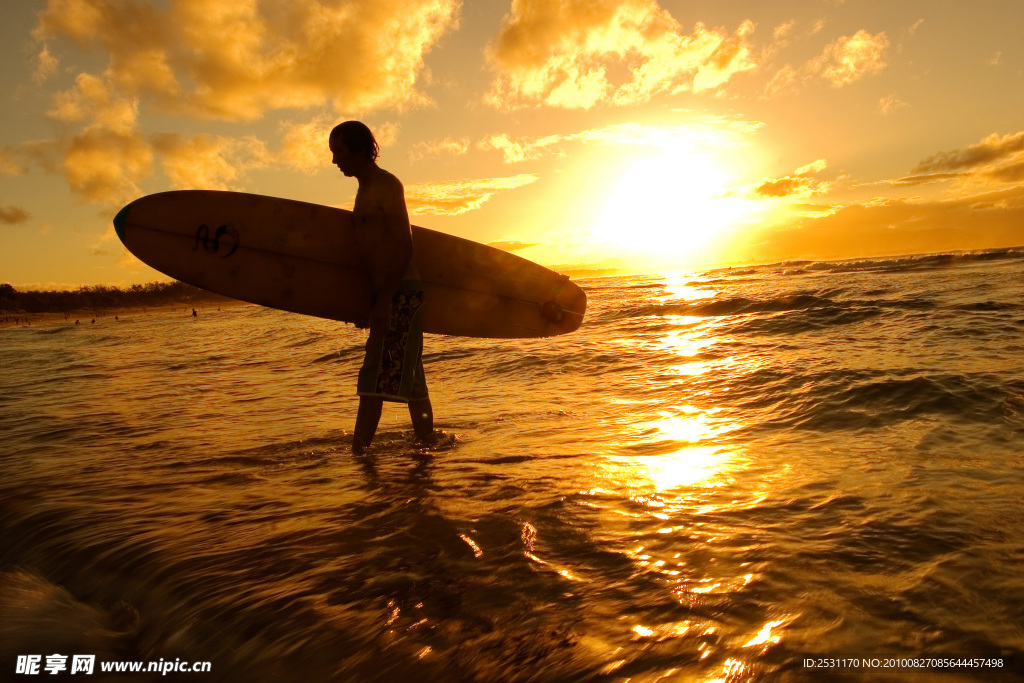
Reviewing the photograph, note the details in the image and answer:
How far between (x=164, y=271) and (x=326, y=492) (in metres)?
2.66

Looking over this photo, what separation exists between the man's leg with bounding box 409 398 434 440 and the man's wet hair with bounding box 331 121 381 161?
1.48m

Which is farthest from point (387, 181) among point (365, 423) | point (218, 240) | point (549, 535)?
point (549, 535)

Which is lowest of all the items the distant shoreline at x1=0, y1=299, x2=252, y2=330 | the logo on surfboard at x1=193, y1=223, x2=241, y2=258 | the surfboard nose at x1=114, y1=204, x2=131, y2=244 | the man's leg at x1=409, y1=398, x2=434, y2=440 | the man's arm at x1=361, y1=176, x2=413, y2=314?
the man's leg at x1=409, y1=398, x2=434, y2=440

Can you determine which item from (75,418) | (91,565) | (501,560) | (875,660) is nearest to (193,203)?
(75,418)

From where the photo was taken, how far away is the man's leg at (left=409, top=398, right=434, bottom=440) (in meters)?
3.87

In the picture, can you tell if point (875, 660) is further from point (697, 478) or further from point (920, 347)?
point (920, 347)

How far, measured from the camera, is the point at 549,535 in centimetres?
231

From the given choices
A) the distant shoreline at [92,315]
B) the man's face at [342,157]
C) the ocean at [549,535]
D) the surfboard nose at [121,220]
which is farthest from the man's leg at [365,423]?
the distant shoreline at [92,315]

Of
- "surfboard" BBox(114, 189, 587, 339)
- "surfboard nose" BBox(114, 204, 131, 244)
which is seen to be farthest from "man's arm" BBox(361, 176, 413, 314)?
"surfboard nose" BBox(114, 204, 131, 244)

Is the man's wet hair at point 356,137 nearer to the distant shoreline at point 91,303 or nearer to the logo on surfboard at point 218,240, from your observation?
the logo on surfboard at point 218,240

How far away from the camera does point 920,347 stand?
6.35m

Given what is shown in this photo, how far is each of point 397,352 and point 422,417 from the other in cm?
→ 53

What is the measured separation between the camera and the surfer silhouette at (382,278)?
11.4 feet

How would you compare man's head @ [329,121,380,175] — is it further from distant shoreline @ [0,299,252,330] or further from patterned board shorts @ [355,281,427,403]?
distant shoreline @ [0,299,252,330]
